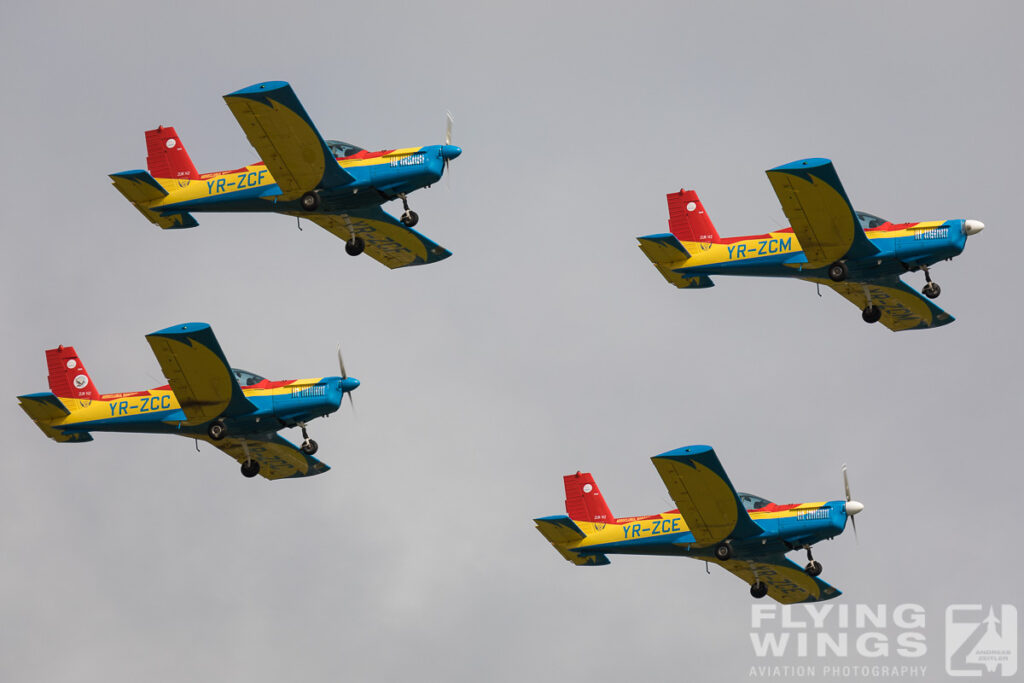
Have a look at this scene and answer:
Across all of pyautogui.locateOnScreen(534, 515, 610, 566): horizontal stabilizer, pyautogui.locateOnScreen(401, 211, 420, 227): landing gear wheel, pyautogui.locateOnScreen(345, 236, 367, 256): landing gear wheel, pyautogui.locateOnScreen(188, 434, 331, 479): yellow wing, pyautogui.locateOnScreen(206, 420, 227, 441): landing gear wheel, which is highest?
pyautogui.locateOnScreen(401, 211, 420, 227): landing gear wheel

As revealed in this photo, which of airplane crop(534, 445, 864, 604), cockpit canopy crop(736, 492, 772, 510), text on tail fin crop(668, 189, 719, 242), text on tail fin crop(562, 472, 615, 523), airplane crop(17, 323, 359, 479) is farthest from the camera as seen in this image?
text on tail fin crop(668, 189, 719, 242)

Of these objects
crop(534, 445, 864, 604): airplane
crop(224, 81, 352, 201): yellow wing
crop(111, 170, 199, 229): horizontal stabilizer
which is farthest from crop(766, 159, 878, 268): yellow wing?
crop(111, 170, 199, 229): horizontal stabilizer

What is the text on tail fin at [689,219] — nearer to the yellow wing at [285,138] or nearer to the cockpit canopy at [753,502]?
the cockpit canopy at [753,502]

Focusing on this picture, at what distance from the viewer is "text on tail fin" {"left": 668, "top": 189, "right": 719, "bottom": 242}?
5928 centimetres

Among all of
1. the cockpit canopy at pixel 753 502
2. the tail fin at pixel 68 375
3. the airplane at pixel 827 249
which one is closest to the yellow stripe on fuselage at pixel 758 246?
the airplane at pixel 827 249

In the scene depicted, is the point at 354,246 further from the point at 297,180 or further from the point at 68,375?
the point at 68,375

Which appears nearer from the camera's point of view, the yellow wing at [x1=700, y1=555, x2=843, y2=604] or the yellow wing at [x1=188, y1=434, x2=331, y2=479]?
the yellow wing at [x1=188, y1=434, x2=331, y2=479]

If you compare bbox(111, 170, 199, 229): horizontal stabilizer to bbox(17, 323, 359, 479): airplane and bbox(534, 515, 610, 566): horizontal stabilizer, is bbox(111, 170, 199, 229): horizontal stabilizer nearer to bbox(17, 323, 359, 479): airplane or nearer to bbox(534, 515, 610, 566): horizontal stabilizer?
bbox(17, 323, 359, 479): airplane

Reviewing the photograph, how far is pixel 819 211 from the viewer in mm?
53031

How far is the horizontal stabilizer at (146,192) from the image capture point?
5581 centimetres

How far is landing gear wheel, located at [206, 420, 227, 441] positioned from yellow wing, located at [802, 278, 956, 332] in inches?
656

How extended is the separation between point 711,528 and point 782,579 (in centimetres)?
517

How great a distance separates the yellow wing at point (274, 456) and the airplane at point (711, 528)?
684 centimetres

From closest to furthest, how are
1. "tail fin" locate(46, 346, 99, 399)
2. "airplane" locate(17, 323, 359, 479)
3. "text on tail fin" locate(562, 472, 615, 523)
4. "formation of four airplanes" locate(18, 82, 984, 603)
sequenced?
"airplane" locate(17, 323, 359, 479)
"formation of four airplanes" locate(18, 82, 984, 603)
"tail fin" locate(46, 346, 99, 399)
"text on tail fin" locate(562, 472, 615, 523)
